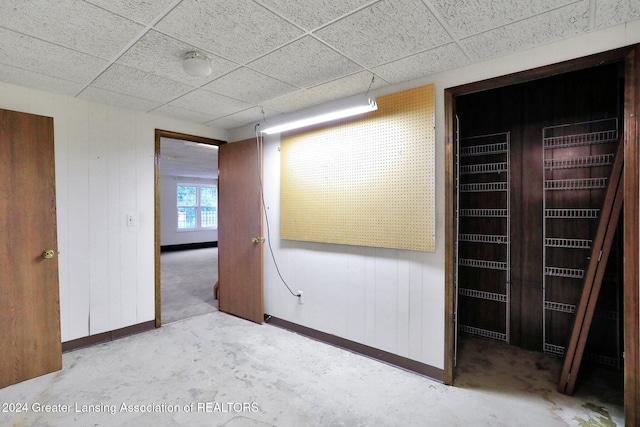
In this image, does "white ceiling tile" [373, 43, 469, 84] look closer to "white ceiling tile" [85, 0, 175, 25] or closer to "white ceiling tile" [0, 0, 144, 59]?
"white ceiling tile" [85, 0, 175, 25]

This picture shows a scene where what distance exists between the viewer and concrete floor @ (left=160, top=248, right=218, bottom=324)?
13.5ft

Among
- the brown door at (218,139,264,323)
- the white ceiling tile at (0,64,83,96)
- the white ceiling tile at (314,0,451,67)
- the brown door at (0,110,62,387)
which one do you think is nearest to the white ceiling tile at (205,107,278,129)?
the brown door at (218,139,264,323)

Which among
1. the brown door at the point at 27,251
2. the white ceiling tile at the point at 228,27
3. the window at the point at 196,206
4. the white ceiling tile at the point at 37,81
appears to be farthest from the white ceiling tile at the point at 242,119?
the window at the point at 196,206

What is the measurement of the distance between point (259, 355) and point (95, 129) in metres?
2.82

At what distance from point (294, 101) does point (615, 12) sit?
2.33m

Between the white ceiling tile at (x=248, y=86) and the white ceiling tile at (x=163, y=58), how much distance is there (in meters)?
0.10

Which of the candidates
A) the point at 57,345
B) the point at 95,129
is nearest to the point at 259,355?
the point at 57,345

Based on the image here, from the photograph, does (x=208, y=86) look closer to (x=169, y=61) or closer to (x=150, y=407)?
(x=169, y=61)

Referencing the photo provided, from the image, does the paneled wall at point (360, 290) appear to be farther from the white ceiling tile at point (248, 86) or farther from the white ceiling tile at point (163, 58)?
the white ceiling tile at point (163, 58)

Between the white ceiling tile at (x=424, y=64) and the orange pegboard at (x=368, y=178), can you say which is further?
the orange pegboard at (x=368, y=178)

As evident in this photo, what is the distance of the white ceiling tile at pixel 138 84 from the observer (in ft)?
7.64

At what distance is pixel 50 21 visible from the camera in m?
1.66

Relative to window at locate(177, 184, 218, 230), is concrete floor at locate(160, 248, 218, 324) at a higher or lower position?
lower

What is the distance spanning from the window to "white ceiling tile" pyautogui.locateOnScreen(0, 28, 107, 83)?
831 cm
